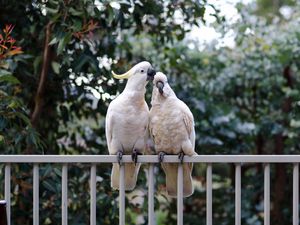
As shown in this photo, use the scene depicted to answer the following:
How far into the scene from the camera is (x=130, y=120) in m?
2.29

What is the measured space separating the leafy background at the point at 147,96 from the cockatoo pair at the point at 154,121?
355 mm

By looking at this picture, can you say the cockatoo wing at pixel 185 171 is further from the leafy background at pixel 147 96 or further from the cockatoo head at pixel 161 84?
the leafy background at pixel 147 96

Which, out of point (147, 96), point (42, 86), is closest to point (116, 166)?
point (42, 86)

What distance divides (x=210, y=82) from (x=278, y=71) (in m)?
0.50

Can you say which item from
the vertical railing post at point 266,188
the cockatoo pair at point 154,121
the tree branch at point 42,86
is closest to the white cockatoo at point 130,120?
the cockatoo pair at point 154,121

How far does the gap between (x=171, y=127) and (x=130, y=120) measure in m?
0.17

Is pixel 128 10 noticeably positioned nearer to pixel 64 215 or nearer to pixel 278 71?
pixel 64 215

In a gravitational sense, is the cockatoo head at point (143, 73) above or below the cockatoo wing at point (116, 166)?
above

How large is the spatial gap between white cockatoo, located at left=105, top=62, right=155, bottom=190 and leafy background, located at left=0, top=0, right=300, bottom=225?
34 centimetres

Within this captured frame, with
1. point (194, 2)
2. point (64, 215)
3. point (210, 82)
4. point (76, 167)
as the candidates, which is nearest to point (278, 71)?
point (210, 82)

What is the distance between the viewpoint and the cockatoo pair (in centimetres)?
228

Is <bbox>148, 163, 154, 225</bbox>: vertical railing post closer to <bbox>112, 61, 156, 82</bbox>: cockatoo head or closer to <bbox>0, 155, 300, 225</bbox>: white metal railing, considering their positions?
<bbox>0, 155, 300, 225</bbox>: white metal railing

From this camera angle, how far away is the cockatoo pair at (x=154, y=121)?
228 cm

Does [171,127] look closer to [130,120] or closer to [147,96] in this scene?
[130,120]
